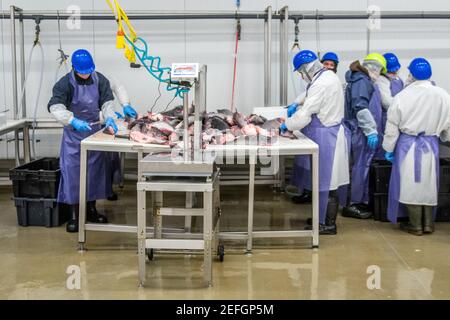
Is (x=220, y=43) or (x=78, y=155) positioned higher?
(x=220, y=43)

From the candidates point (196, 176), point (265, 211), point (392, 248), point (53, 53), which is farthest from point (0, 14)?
point (392, 248)

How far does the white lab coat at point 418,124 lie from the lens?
15.2ft

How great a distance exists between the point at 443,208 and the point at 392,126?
3.20 feet

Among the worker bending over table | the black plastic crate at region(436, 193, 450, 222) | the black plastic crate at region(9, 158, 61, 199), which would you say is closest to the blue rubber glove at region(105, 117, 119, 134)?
the worker bending over table

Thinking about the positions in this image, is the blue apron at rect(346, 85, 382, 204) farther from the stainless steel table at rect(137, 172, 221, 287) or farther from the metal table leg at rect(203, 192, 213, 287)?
the metal table leg at rect(203, 192, 213, 287)

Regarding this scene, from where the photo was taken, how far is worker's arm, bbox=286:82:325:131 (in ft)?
14.9

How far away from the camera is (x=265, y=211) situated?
559 cm

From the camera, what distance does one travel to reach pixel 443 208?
17.0ft

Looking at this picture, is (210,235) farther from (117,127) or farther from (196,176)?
(117,127)

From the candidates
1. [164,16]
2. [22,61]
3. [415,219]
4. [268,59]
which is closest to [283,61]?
[268,59]

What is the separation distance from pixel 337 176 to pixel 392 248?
66 cm

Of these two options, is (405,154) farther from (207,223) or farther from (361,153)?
(207,223)

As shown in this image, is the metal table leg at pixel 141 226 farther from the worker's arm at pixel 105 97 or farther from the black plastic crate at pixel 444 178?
the black plastic crate at pixel 444 178

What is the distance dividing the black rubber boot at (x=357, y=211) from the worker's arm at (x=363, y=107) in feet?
2.30
